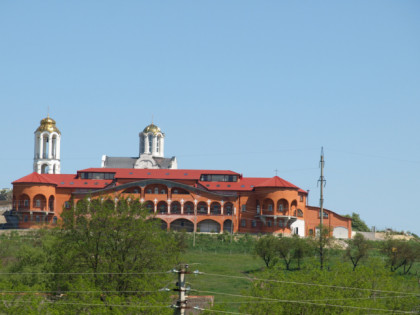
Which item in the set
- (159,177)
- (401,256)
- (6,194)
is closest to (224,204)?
(159,177)

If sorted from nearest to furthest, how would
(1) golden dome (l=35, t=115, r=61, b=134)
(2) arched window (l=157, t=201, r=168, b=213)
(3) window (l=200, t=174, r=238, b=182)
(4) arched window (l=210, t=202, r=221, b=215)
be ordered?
(2) arched window (l=157, t=201, r=168, b=213) < (4) arched window (l=210, t=202, r=221, b=215) < (3) window (l=200, t=174, r=238, b=182) < (1) golden dome (l=35, t=115, r=61, b=134)

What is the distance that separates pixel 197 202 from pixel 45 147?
98.8 feet

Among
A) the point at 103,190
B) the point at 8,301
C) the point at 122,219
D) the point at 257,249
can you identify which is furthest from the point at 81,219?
the point at 103,190

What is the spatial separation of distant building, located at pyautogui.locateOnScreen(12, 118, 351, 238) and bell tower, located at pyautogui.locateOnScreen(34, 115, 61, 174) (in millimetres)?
17069

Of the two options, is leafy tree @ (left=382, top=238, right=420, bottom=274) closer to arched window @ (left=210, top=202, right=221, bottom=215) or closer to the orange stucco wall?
the orange stucco wall

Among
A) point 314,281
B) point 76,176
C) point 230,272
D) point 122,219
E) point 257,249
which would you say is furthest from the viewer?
point 76,176

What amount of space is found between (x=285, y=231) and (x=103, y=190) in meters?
20.8

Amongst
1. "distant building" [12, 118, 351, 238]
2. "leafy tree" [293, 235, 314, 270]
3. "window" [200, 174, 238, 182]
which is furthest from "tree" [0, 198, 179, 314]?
"window" [200, 174, 238, 182]

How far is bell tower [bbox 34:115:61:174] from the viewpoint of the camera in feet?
418

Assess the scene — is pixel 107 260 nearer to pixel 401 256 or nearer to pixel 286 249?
pixel 286 249

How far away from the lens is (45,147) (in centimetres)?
12862

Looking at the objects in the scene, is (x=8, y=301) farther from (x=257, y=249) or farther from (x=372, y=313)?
(x=257, y=249)

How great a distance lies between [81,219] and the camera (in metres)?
61.6

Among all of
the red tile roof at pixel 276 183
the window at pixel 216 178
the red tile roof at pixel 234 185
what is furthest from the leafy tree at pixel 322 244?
the window at pixel 216 178
